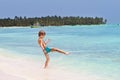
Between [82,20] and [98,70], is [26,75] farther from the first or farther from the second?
[82,20]

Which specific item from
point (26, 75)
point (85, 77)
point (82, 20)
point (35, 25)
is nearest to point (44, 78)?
point (26, 75)

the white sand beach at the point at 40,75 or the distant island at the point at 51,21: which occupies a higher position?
the white sand beach at the point at 40,75

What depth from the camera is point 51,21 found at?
157 m

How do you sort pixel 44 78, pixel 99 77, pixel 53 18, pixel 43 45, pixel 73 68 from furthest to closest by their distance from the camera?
pixel 53 18
pixel 73 68
pixel 43 45
pixel 99 77
pixel 44 78

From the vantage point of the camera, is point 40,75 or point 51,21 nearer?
point 40,75

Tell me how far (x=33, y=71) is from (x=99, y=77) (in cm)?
188

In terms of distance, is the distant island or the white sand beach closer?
the white sand beach

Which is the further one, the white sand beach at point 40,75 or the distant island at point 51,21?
the distant island at point 51,21

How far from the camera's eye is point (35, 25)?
139750 mm

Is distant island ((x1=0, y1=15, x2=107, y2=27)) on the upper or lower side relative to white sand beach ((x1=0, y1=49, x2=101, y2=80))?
lower

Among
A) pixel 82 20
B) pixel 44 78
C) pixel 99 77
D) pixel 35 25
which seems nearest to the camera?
pixel 44 78

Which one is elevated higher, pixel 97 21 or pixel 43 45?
pixel 43 45

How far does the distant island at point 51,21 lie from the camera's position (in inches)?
5778

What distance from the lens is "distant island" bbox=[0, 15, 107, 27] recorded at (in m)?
147
